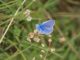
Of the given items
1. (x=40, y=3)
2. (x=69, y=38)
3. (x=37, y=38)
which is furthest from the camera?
(x=69, y=38)

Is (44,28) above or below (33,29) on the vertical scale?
above

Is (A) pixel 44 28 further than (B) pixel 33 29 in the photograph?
No

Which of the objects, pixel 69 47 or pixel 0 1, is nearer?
pixel 0 1

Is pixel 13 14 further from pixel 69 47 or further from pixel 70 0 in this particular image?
pixel 70 0

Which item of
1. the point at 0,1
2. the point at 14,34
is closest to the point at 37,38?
the point at 14,34

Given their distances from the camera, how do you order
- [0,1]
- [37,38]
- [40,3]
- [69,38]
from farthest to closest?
1. [69,38]
2. [40,3]
3. [0,1]
4. [37,38]

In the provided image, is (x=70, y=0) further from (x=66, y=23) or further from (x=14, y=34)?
(x=14, y=34)

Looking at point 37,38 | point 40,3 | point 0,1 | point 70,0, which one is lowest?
point 70,0

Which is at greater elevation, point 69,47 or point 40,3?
point 40,3
